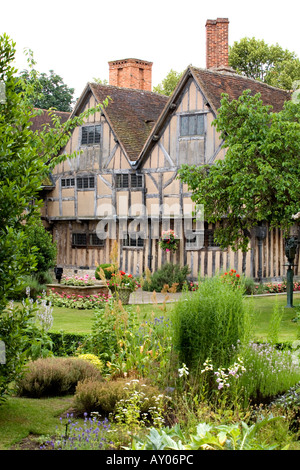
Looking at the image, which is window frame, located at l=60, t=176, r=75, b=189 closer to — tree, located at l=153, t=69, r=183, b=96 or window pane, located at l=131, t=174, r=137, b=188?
window pane, located at l=131, t=174, r=137, b=188

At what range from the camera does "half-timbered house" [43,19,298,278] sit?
2047cm

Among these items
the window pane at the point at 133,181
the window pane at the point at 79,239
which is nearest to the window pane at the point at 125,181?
the window pane at the point at 133,181

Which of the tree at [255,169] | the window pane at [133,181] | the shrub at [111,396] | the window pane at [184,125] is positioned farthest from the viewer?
the window pane at [133,181]

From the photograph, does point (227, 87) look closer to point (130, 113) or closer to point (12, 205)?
point (130, 113)

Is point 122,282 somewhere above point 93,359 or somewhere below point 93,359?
above

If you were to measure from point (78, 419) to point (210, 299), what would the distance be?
194 centimetres

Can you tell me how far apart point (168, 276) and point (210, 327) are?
527 inches

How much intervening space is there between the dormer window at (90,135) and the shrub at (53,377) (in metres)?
16.9

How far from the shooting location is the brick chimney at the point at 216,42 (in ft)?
78.0

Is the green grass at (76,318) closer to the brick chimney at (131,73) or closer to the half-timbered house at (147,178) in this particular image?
the half-timbered house at (147,178)

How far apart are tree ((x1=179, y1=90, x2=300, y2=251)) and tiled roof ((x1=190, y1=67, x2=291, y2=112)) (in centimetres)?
538

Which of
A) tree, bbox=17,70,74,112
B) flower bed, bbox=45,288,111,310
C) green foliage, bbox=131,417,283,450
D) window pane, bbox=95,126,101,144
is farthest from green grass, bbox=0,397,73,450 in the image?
tree, bbox=17,70,74,112

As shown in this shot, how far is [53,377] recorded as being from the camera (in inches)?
291

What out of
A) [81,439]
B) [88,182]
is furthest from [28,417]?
[88,182]
